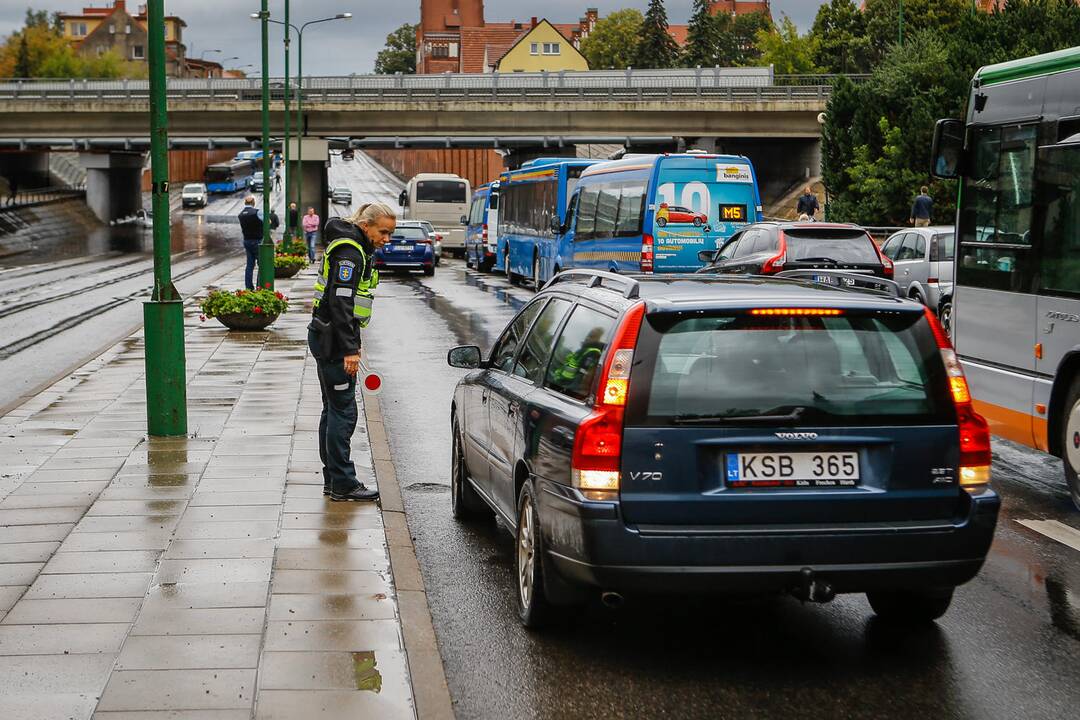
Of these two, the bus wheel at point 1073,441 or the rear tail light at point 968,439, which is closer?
the rear tail light at point 968,439

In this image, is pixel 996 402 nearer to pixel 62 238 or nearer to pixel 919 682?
pixel 919 682

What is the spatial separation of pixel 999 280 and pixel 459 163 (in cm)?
10853

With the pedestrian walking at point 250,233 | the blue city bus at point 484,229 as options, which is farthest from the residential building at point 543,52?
the pedestrian walking at point 250,233

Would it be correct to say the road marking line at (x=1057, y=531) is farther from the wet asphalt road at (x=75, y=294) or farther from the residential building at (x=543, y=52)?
the residential building at (x=543, y=52)

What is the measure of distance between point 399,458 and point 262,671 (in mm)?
5884

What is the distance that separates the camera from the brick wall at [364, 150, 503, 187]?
360 ft

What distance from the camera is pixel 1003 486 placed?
33.5 feet

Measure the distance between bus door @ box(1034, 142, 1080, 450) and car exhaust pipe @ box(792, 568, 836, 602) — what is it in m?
4.13

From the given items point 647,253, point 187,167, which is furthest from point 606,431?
point 187,167

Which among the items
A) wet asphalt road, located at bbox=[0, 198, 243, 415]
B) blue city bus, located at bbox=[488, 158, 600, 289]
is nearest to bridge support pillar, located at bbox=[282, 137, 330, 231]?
wet asphalt road, located at bbox=[0, 198, 243, 415]

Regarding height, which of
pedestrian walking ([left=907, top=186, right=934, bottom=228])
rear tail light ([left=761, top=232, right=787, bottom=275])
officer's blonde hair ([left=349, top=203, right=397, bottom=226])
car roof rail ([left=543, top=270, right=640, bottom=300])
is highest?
officer's blonde hair ([left=349, top=203, right=397, bottom=226])

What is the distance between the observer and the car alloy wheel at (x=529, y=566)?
6172 millimetres

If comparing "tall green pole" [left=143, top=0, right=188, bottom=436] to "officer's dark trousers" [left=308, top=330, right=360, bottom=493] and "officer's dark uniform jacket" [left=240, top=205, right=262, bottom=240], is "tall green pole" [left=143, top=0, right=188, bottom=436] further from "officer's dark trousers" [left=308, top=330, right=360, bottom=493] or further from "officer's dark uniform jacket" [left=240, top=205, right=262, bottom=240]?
"officer's dark uniform jacket" [left=240, top=205, right=262, bottom=240]

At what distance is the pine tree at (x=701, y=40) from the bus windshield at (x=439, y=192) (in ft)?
194
